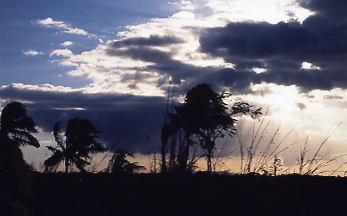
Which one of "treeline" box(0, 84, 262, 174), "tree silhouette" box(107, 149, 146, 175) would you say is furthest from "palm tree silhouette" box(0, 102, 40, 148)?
"tree silhouette" box(107, 149, 146, 175)

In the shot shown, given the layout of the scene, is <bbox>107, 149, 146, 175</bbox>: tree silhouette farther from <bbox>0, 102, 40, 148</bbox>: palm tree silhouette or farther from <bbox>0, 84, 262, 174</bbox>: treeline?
<bbox>0, 102, 40, 148</bbox>: palm tree silhouette

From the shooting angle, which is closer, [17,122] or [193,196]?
[193,196]

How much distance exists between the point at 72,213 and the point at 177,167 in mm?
1928

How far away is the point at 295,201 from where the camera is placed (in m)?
5.43

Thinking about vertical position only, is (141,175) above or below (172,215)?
above

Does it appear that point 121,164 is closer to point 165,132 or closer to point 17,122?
point 165,132

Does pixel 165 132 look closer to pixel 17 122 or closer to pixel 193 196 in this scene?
pixel 193 196

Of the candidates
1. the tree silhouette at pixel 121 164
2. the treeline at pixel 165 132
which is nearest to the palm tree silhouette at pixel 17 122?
the treeline at pixel 165 132

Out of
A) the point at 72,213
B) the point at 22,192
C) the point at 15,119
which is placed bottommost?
the point at 72,213

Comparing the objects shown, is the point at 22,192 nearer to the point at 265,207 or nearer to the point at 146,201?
the point at 146,201

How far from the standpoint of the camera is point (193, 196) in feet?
18.6

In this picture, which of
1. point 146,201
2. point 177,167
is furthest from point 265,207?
point 177,167

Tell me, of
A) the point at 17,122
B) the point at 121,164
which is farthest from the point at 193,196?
the point at 17,122

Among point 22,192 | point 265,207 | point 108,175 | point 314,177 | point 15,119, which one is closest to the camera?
point 22,192
